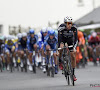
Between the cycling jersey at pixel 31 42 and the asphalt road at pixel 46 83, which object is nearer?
the asphalt road at pixel 46 83

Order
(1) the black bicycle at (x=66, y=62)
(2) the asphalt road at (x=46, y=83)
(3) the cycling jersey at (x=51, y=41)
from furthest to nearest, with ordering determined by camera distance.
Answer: (3) the cycling jersey at (x=51, y=41) < (1) the black bicycle at (x=66, y=62) < (2) the asphalt road at (x=46, y=83)

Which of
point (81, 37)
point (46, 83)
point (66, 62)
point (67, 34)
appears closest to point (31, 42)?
point (81, 37)

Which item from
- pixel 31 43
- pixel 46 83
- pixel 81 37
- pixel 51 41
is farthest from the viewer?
pixel 81 37

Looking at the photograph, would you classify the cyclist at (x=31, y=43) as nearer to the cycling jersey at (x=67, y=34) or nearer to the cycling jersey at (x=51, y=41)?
the cycling jersey at (x=51, y=41)

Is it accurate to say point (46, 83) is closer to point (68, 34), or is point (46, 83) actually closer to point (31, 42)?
point (68, 34)

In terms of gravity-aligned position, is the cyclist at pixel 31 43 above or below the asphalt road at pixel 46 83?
above

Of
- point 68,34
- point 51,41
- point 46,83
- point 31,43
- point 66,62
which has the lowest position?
point 46,83

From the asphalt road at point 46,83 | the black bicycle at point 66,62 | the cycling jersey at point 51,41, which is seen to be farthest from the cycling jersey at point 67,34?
the cycling jersey at point 51,41

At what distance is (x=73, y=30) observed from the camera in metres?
12.8

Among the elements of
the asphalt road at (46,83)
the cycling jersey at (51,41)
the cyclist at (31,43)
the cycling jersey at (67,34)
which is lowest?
the asphalt road at (46,83)

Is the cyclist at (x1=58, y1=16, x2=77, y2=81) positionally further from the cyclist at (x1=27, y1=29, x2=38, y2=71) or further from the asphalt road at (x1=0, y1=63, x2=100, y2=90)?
the cyclist at (x1=27, y1=29, x2=38, y2=71)

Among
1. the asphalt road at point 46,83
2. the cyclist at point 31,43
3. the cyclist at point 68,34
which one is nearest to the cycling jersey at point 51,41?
the asphalt road at point 46,83

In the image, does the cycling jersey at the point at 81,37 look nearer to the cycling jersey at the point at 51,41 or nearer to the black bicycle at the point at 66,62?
the cycling jersey at the point at 51,41

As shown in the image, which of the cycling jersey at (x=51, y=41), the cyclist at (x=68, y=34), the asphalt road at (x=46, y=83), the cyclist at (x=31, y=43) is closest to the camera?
the asphalt road at (x=46, y=83)
